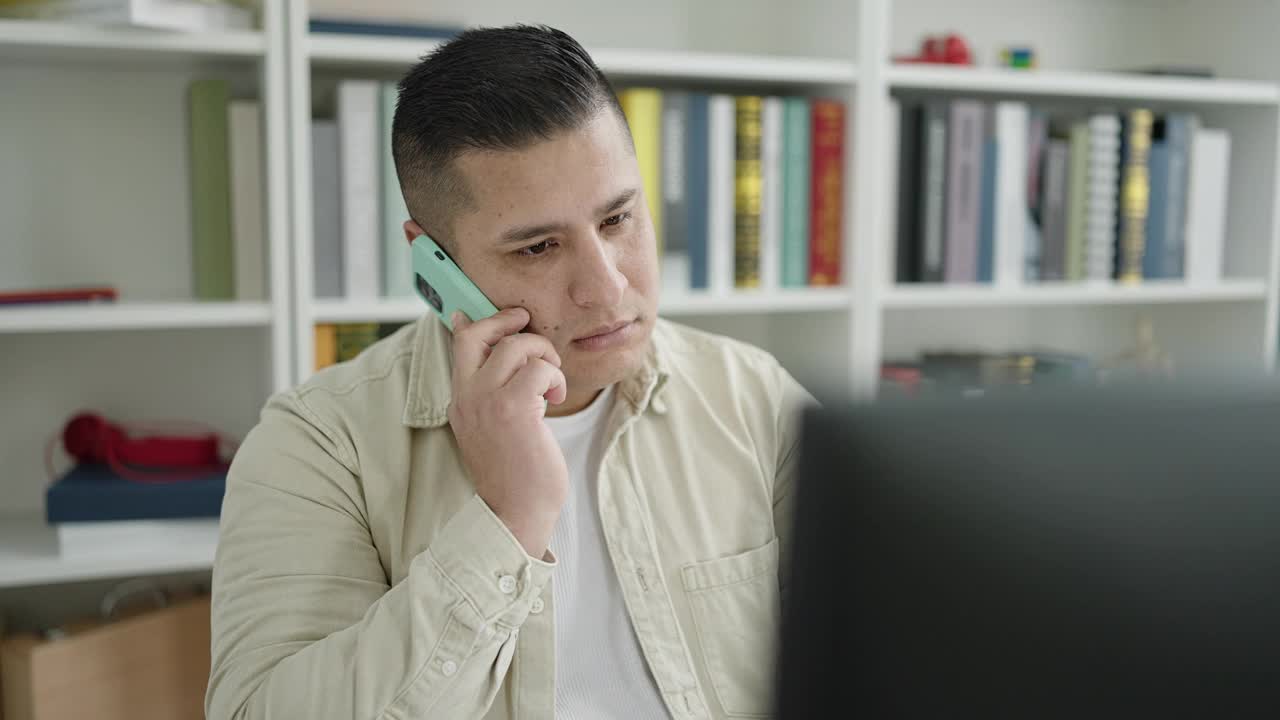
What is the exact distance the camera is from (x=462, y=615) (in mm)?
910

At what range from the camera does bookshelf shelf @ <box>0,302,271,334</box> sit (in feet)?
5.25

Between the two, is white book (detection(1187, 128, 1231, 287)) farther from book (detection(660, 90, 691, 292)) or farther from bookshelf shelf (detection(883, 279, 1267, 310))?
book (detection(660, 90, 691, 292))

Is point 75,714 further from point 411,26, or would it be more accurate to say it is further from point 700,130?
point 700,130

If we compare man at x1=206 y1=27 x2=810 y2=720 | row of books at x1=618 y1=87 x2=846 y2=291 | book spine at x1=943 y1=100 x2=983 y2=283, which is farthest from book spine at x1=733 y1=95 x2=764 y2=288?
man at x1=206 y1=27 x2=810 y2=720

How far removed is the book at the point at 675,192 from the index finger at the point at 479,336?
0.82 m

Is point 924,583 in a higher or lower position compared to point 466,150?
lower

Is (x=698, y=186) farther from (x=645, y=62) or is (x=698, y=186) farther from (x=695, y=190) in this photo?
(x=645, y=62)

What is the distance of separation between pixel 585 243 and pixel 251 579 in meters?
0.43

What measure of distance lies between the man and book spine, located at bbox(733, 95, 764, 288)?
756mm

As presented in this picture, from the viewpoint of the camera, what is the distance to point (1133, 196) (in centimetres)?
218

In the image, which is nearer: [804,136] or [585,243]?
[585,243]

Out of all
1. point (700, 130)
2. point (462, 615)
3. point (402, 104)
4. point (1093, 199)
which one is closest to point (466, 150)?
point (402, 104)

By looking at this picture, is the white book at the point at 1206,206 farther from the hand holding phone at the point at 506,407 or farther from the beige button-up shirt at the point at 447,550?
the hand holding phone at the point at 506,407

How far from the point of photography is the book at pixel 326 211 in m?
1.74
